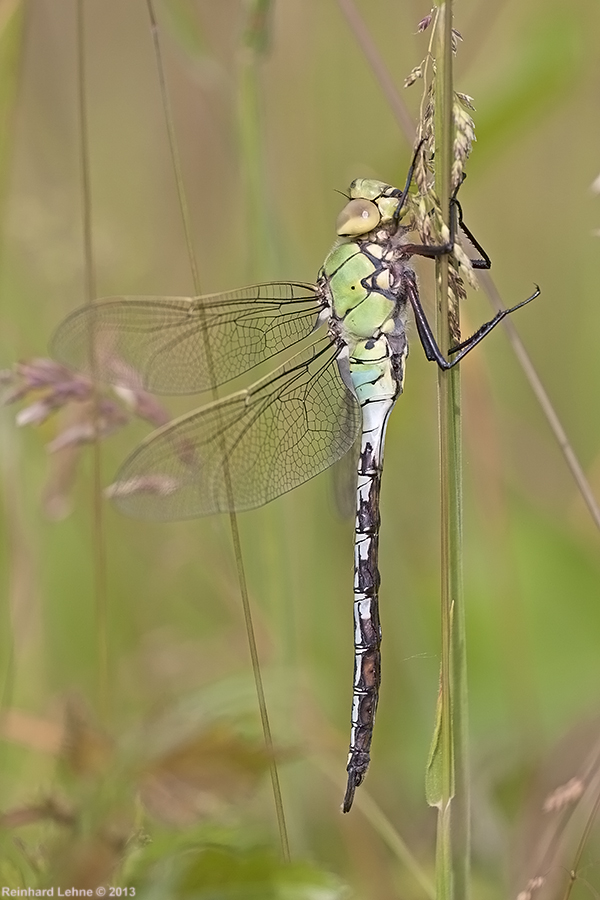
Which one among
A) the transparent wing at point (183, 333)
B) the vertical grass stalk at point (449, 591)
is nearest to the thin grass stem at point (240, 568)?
the transparent wing at point (183, 333)

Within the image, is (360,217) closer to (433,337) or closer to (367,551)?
(433,337)

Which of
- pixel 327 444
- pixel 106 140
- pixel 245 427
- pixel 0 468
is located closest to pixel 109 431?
pixel 245 427

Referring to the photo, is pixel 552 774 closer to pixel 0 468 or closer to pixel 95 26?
pixel 0 468

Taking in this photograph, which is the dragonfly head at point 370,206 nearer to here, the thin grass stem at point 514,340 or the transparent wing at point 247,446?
the thin grass stem at point 514,340

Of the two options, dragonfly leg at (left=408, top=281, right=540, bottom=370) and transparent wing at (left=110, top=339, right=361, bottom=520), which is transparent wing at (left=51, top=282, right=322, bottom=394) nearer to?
transparent wing at (left=110, top=339, right=361, bottom=520)

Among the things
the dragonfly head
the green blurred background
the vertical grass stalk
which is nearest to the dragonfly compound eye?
the dragonfly head

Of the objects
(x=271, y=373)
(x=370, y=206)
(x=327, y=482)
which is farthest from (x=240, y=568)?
(x=327, y=482)
